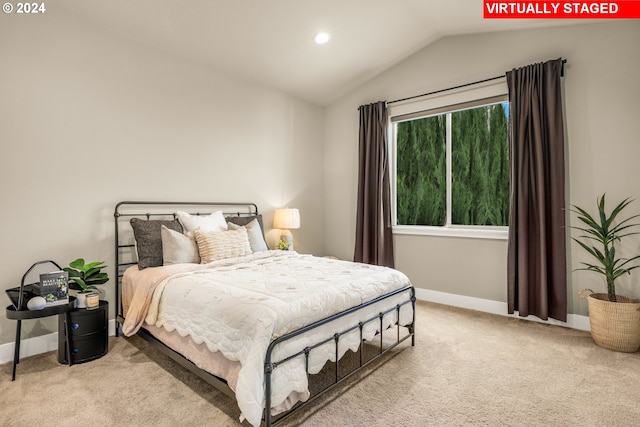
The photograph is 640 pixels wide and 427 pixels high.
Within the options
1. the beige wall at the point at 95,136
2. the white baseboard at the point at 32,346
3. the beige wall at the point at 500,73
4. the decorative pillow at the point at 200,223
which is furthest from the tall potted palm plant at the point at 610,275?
the white baseboard at the point at 32,346

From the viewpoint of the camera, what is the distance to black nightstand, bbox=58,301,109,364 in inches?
99.0

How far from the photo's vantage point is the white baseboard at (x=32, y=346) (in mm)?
2578

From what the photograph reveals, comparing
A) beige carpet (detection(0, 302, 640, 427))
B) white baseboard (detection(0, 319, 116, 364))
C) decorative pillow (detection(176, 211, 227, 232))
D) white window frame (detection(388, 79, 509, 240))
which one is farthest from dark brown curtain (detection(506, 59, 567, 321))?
white baseboard (detection(0, 319, 116, 364))

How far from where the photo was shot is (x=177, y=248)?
2918mm

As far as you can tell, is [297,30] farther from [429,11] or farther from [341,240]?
[341,240]

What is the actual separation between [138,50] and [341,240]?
338cm

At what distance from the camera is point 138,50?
3.32 meters

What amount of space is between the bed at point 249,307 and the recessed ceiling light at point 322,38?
2136 mm

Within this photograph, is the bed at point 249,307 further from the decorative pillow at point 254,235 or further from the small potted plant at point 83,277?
the small potted plant at point 83,277

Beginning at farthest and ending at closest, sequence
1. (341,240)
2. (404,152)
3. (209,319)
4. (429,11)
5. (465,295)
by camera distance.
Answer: (341,240) < (404,152) < (465,295) < (429,11) < (209,319)

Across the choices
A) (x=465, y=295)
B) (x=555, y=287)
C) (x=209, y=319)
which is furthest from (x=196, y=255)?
(x=555, y=287)

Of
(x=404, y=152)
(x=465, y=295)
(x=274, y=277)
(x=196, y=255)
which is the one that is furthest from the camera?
(x=404, y=152)

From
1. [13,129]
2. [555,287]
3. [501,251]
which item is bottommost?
[555,287]

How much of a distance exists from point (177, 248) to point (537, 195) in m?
3.35
